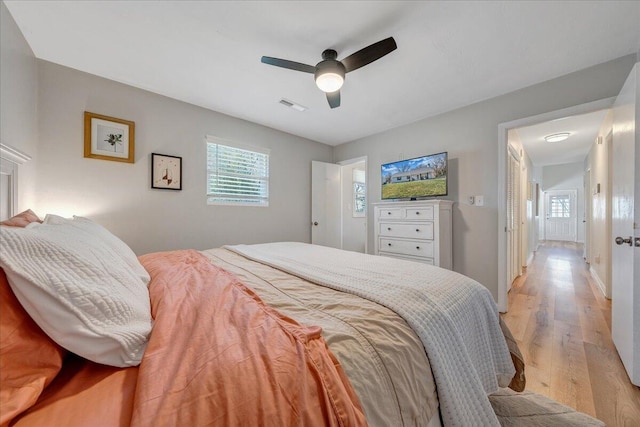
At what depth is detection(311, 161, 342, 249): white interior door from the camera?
13.8 ft

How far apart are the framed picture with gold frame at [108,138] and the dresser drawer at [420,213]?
10.6ft

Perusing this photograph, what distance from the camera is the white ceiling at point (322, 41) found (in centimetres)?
162

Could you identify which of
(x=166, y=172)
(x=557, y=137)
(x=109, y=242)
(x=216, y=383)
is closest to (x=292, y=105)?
(x=166, y=172)

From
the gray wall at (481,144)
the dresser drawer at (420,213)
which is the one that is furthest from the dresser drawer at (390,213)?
the gray wall at (481,144)

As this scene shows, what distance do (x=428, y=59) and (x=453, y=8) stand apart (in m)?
0.52

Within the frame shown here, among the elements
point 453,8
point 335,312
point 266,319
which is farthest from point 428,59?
point 266,319

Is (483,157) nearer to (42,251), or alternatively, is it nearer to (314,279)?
(314,279)

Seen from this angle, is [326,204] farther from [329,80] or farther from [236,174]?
[329,80]

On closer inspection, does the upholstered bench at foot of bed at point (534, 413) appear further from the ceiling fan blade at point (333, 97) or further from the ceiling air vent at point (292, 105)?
the ceiling air vent at point (292, 105)

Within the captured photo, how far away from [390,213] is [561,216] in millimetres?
8711

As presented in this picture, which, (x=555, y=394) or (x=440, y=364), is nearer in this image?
(x=440, y=364)

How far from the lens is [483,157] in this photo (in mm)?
2859

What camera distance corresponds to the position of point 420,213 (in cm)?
298

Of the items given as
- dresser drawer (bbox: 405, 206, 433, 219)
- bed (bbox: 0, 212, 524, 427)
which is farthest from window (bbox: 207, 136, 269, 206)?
bed (bbox: 0, 212, 524, 427)
